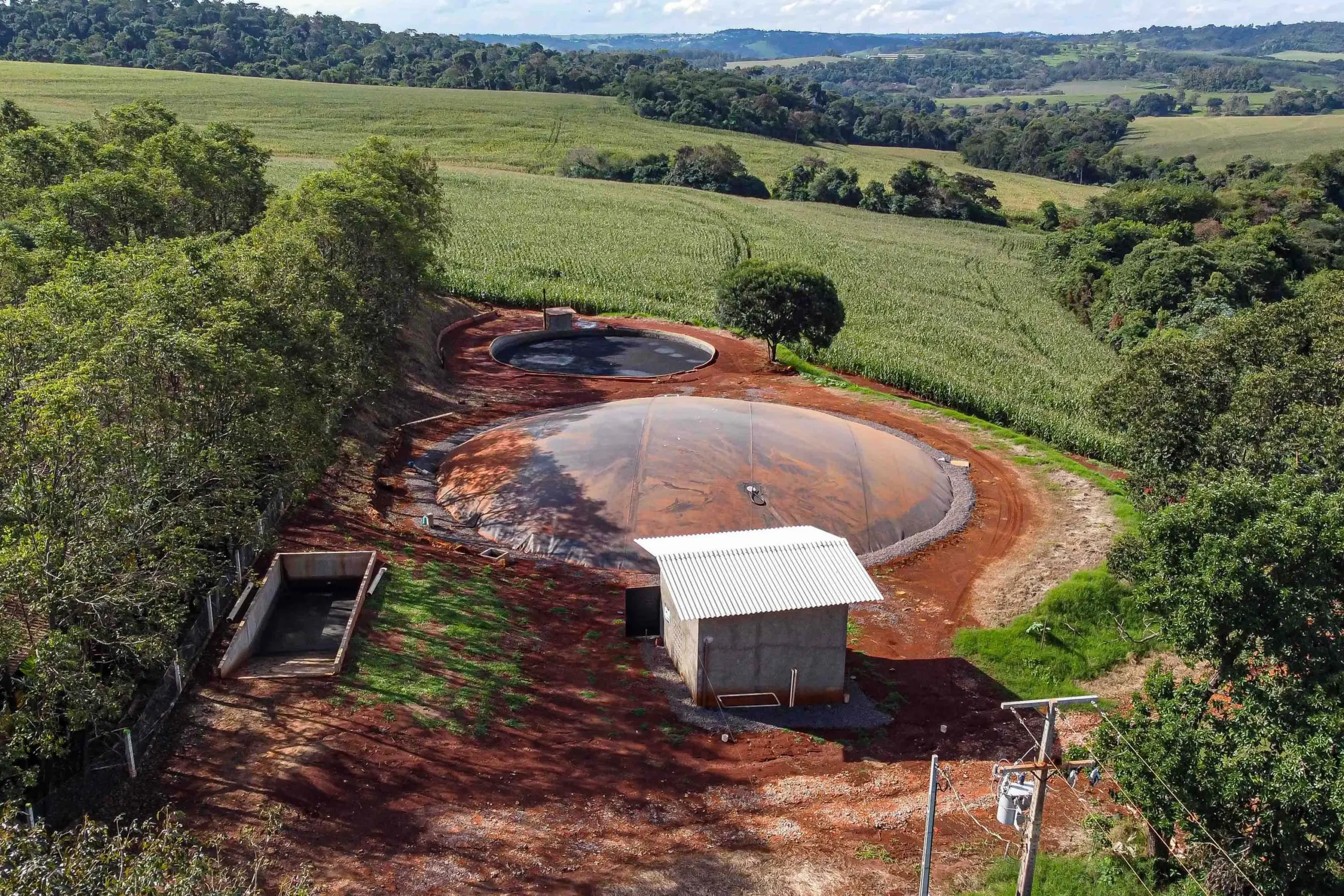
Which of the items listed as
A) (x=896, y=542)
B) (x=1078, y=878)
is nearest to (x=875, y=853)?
(x=1078, y=878)

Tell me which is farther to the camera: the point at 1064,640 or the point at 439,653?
the point at 1064,640

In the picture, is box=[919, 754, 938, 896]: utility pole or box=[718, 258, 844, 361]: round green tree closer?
box=[919, 754, 938, 896]: utility pole

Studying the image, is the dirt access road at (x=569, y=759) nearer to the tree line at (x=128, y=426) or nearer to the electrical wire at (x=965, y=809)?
the electrical wire at (x=965, y=809)

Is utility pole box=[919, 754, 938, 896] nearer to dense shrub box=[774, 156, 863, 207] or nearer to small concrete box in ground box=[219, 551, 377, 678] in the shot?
small concrete box in ground box=[219, 551, 377, 678]

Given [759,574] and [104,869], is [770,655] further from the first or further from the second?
[104,869]

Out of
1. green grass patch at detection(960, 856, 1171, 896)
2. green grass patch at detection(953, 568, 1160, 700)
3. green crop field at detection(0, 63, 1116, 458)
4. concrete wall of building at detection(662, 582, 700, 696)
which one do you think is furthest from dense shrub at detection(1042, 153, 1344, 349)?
green grass patch at detection(960, 856, 1171, 896)

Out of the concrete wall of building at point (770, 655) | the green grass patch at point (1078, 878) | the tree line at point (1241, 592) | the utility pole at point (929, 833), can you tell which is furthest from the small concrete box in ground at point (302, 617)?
the tree line at point (1241, 592)

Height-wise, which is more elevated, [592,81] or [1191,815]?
[592,81]
